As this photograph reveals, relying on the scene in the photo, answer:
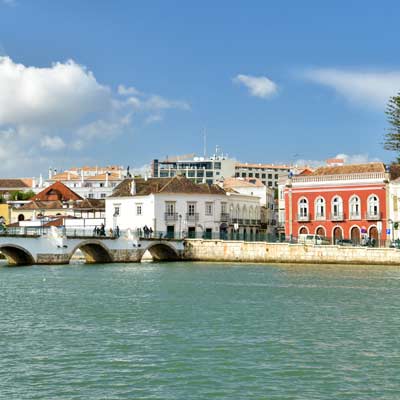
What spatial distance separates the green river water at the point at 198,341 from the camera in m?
18.0

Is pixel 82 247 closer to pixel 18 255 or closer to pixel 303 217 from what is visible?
pixel 18 255

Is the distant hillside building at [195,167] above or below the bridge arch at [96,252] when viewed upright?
above

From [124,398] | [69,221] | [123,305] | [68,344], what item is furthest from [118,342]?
[69,221]

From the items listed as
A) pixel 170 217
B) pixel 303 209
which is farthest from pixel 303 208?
pixel 170 217

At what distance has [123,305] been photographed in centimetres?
3212

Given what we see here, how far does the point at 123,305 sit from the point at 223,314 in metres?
4.88

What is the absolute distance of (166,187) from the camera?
246 feet

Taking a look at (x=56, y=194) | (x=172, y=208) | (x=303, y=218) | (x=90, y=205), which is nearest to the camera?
(x=303, y=218)

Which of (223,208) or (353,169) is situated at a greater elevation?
(353,169)

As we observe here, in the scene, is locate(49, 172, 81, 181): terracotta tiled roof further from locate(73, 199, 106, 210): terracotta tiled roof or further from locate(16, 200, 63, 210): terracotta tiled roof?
locate(73, 199, 106, 210): terracotta tiled roof

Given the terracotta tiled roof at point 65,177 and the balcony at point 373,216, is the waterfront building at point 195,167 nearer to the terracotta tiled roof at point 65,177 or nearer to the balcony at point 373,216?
the terracotta tiled roof at point 65,177

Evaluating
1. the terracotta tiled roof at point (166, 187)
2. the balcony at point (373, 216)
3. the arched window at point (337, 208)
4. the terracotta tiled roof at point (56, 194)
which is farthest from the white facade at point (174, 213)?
the terracotta tiled roof at point (56, 194)

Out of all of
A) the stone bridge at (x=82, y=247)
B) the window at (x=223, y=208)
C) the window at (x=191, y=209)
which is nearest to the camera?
the stone bridge at (x=82, y=247)

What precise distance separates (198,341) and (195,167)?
13447 centimetres
